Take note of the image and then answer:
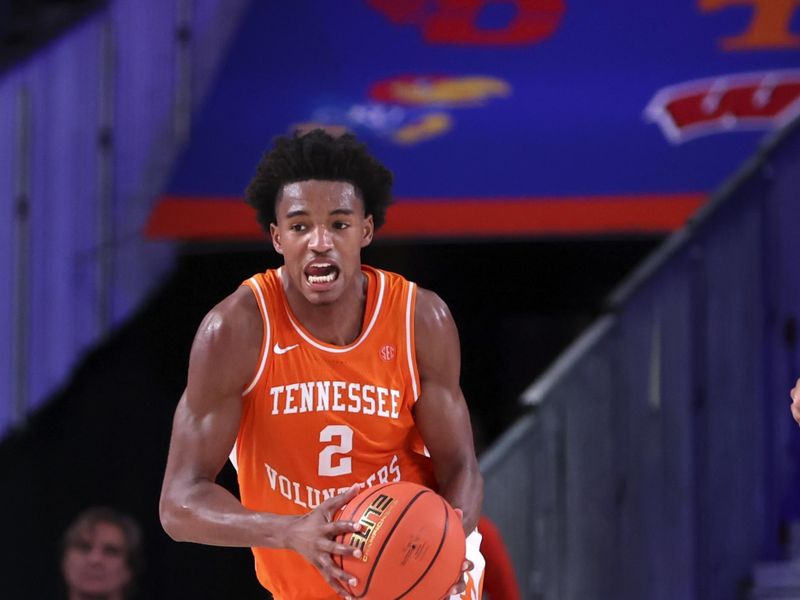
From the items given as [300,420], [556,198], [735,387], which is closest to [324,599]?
[300,420]

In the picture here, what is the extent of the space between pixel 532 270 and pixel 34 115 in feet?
11.0

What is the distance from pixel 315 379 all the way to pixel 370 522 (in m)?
0.56

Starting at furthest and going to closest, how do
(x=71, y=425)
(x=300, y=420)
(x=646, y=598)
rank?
1. (x=71, y=425)
2. (x=646, y=598)
3. (x=300, y=420)

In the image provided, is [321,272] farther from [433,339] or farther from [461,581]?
[461,581]

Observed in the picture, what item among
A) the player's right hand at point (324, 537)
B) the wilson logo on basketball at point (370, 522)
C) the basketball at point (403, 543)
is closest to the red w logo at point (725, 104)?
the basketball at point (403, 543)

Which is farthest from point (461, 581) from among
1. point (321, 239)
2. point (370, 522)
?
point (321, 239)

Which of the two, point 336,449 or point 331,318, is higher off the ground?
point 331,318

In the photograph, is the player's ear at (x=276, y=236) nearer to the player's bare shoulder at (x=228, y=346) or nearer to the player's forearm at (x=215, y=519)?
the player's bare shoulder at (x=228, y=346)

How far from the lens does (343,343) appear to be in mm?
4367

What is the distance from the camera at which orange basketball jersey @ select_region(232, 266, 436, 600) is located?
428cm

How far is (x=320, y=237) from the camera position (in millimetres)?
4211

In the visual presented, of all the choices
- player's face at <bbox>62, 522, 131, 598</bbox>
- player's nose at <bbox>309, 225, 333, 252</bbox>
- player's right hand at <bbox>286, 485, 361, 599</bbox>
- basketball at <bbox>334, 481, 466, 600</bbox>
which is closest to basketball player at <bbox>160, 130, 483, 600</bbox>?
player's nose at <bbox>309, 225, 333, 252</bbox>

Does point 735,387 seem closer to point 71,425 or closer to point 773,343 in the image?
point 773,343

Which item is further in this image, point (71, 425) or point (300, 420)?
point (71, 425)
